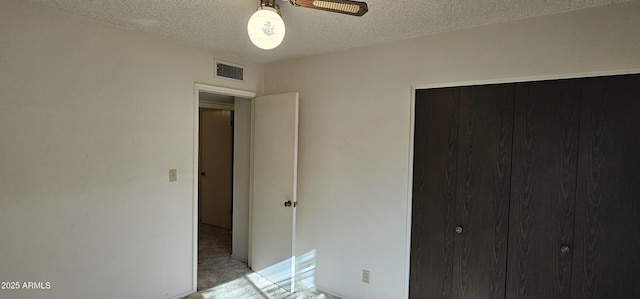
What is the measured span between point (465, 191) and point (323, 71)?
5.28ft

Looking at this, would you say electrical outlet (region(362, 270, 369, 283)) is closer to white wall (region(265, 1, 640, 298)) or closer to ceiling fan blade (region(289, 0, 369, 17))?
white wall (region(265, 1, 640, 298))

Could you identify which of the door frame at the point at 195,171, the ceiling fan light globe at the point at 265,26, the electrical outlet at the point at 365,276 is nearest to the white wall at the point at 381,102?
the electrical outlet at the point at 365,276

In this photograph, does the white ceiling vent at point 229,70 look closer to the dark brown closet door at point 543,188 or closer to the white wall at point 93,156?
the white wall at point 93,156

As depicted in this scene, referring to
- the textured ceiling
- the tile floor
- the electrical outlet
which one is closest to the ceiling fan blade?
the textured ceiling

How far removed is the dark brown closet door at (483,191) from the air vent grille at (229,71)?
2.10m

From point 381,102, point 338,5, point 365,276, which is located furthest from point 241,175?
point 338,5

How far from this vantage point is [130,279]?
2.41 metres

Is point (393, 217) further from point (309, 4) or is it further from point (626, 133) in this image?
point (309, 4)

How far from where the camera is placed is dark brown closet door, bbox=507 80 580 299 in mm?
1871

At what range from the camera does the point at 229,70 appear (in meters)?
3.04

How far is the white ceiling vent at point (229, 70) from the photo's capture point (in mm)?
2947

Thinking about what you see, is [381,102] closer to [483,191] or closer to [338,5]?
[483,191]

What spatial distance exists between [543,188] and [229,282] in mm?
2801

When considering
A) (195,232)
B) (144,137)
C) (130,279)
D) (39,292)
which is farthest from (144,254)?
(144,137)
